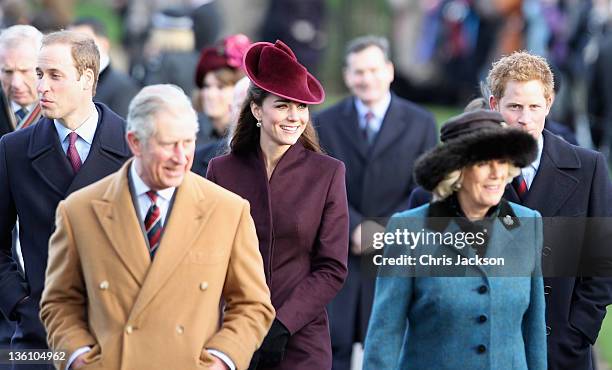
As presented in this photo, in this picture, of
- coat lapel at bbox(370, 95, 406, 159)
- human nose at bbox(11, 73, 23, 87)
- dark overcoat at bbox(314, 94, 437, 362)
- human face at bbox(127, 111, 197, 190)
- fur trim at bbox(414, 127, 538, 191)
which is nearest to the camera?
human face at bbox(127, 111, 197, 190)

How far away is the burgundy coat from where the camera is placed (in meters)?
6.74

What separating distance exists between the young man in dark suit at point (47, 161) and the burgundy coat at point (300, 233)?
57cm

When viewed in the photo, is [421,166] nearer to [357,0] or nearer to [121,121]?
[121,121]

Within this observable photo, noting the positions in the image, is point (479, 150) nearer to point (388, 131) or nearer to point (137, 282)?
point (137, 282)

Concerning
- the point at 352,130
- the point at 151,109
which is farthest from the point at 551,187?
the point at 352,130

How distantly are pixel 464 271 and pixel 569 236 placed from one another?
47.9 inches

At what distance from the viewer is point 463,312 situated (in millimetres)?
5949

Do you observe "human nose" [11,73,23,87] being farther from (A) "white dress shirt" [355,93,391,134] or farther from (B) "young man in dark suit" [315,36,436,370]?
(A) "white dress shirt" [355,93,391,134]

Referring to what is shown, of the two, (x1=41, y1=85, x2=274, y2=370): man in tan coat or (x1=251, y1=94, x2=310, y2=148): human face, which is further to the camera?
(x1=251, y1=94, x2=310, y2=148): human face

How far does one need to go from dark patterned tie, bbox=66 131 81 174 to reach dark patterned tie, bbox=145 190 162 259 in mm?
1176

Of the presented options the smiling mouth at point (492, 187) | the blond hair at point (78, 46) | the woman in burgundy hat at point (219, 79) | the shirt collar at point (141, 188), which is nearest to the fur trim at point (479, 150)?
the smiling mouth at point (492, 187)

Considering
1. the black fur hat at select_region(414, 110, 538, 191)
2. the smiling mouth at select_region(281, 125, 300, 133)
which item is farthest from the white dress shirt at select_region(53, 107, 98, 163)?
the black fur hat at select_region(414, 110, 538, 191)

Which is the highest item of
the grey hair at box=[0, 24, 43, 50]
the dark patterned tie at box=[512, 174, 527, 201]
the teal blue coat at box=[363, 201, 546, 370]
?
the grey hair at box=[0, 24, 43, 50]

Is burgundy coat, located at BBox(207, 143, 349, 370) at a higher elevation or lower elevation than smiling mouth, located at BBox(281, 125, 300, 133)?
lower
